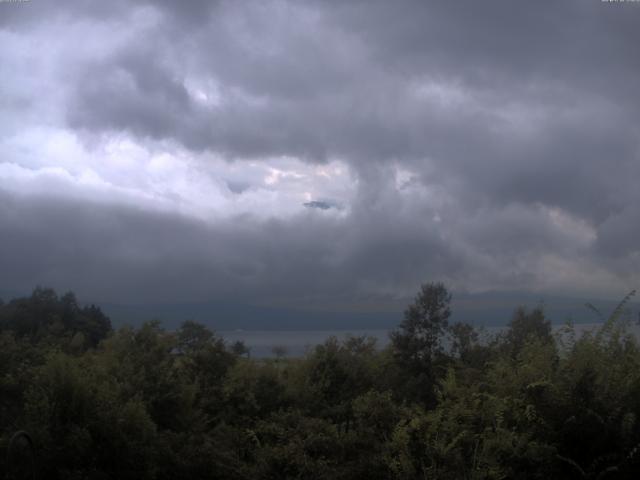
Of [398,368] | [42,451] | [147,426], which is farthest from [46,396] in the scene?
[398,368]

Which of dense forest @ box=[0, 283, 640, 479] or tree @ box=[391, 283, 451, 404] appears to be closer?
dense forest @ box=[0, 283, 640, 479]

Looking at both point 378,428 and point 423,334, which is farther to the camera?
point 423,334

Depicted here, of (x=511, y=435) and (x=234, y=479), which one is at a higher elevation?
(x=511, y=435)

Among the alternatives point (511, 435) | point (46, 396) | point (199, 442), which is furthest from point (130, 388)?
point (511, 435)

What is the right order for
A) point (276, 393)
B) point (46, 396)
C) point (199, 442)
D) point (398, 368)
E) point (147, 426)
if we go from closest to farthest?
point (46, 396) < point (147, 426) < point (199, 442) < point (276, 393) < point (398, 368)

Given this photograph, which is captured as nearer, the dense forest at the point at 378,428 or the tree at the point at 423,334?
the dense forest at the point at 378,428

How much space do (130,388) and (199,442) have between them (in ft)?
7.44

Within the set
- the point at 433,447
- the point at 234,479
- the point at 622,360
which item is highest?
the point at 622,360

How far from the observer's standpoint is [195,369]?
20078mm

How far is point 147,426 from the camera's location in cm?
1173

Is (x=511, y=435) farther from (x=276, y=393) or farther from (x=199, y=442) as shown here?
(x=276, y=393)

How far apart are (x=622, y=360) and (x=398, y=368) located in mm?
19141

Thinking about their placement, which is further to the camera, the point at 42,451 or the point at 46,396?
the point at 46,396

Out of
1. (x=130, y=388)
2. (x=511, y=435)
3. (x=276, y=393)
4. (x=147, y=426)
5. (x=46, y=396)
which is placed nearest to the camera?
(x=511, y=435)
